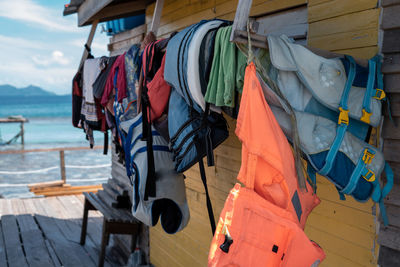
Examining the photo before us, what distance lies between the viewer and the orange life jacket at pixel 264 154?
4.56 ft

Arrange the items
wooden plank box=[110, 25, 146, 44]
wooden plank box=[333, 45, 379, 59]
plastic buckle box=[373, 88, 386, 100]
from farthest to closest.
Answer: wooden plank box=[110, 25, 146, 44]
wooden plank box=[333, 45, 379, 59]
plastic buckle box=[373, 88, 386, 100]

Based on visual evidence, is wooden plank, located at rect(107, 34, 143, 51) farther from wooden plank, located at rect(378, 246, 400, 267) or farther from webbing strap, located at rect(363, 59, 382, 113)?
wooden plank, located at rect(378, 246, 400, 267)

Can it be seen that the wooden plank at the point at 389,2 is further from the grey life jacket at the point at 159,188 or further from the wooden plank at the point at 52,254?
the wooden plank at the point at 52,254

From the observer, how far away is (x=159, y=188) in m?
2.30

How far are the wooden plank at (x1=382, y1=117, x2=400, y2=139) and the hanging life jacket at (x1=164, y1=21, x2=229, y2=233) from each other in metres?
0.78

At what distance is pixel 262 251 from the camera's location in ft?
4.47

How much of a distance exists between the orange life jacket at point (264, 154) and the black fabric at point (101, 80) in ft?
6.70

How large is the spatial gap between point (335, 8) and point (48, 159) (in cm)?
2182

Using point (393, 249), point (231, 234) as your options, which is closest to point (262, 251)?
point (231, 234)

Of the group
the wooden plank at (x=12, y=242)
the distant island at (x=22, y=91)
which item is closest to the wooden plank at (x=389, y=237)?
the wooden plank at (x=12, y=242)

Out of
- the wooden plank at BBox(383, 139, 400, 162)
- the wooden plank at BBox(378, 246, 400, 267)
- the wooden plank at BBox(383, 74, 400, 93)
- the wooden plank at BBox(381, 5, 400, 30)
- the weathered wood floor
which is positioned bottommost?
the weathered wood floor

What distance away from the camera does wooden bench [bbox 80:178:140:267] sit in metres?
4.68

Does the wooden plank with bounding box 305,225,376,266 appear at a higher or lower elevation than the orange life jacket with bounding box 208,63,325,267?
lower

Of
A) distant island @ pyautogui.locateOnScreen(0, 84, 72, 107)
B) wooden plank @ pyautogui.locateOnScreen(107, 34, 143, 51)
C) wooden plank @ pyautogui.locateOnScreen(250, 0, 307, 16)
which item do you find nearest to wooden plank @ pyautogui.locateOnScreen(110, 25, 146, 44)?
wooden plank @ pyautogui.locateOnScreen(107, 34, 143, 51)
